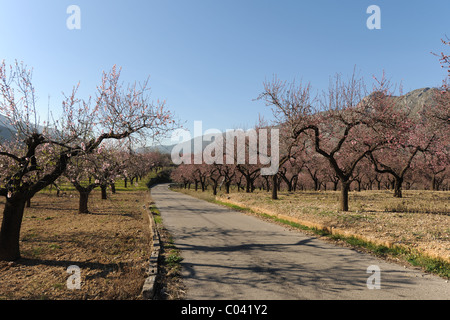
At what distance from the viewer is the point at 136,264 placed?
6.95 meters

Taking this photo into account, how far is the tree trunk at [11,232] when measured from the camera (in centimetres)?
756

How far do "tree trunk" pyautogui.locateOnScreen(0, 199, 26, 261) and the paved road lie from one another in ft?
16.7

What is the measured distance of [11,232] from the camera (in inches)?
302

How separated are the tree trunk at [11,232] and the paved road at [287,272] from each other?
16.7ft

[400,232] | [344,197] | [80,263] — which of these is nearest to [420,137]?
[344,197]

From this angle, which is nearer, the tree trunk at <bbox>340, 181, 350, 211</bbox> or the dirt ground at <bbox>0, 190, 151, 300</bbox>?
the dirt ground at <bbox>0, 190, 151, 300</bbox>

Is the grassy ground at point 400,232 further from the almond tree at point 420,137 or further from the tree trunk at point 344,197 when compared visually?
the almond tree at point 420,137

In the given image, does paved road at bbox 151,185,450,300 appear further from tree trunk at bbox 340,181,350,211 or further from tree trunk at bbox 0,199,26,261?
tree trunk at bbox 340,181,350,211

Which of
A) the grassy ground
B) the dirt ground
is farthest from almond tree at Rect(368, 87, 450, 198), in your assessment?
the dirt ground

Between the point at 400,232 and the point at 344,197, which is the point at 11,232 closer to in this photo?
the point at 400,232

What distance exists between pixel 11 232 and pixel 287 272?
843 centimetres

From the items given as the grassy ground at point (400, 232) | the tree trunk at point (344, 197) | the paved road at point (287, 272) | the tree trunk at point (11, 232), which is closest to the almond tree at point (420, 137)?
the tree trunk at point (344, 197)

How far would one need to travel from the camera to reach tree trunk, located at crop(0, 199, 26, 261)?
24.8 feet
